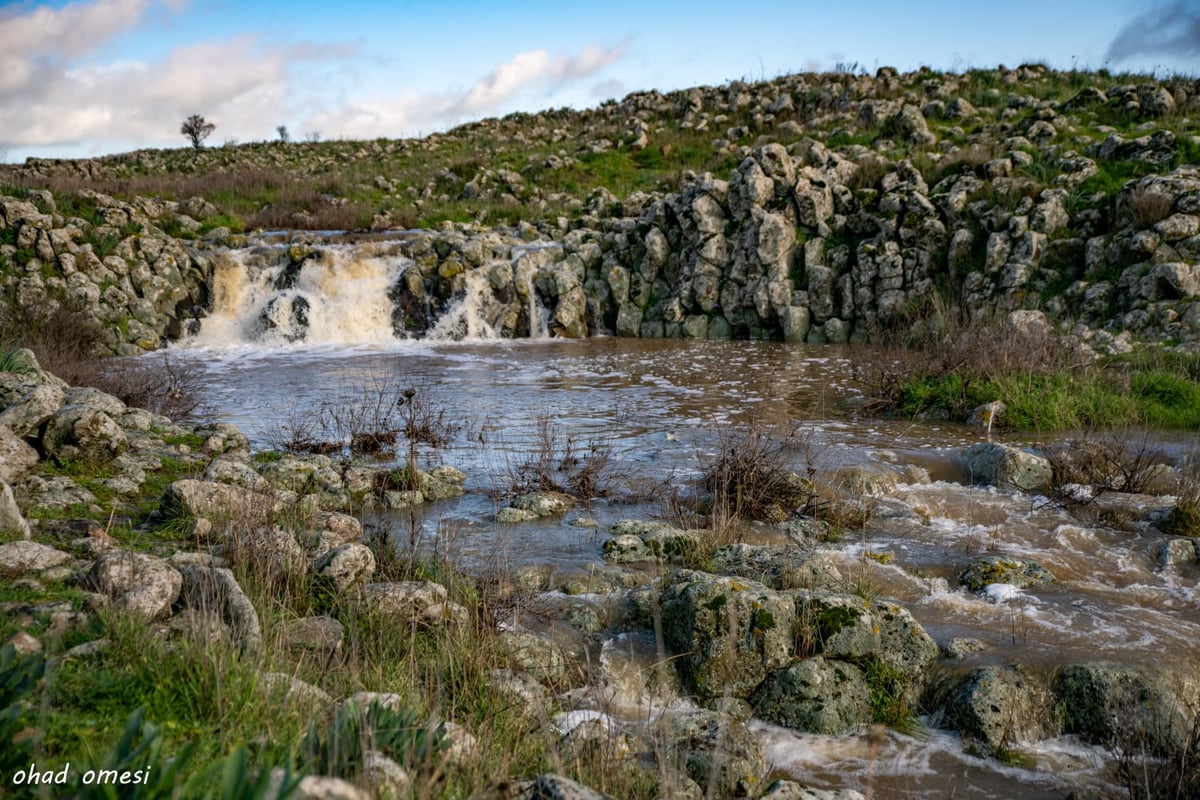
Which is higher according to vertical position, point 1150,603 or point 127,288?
point 127,288

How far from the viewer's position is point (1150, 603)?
587 cm

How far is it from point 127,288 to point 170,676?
1983cm

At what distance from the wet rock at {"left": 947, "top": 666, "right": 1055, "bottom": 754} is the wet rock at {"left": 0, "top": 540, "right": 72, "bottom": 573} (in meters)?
5.13

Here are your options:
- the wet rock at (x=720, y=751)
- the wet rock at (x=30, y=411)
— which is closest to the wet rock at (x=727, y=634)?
the wet rock at (x=720, y=751)

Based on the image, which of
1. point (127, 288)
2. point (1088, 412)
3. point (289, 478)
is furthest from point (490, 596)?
point (127, 288)

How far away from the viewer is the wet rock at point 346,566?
16.7 ft

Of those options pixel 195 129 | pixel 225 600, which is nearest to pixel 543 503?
pixel 225 600

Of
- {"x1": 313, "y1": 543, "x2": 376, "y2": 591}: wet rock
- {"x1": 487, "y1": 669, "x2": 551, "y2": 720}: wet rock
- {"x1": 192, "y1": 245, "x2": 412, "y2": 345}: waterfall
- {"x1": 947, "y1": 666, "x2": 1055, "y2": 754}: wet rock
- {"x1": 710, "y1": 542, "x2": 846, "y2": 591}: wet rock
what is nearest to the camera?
{"x1": 487, "y1": 669, "x2": 551, "y2": 720}: wet rock

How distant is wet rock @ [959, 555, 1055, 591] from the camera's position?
616cm

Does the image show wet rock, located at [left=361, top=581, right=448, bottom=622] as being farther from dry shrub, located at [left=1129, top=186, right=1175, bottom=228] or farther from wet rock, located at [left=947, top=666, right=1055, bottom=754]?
dry shrub, located at [left=1129, top=186, right=1175, bottom=228]

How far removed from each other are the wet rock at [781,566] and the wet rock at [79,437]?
544cm

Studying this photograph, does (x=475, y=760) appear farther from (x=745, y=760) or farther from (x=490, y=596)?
(x=490, y=596)

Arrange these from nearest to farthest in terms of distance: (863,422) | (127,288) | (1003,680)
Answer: (1003,680), (863,422), (127,288)

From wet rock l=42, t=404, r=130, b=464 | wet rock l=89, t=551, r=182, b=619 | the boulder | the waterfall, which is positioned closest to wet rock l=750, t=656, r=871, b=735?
wet rock l=89, t=551, r=182, b=619
